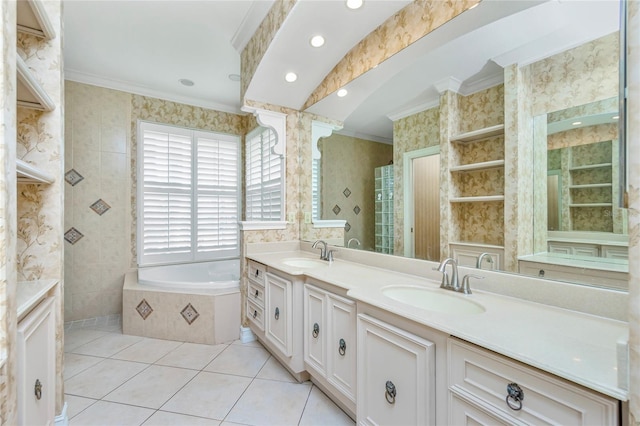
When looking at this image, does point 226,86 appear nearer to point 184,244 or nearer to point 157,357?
point 184,244

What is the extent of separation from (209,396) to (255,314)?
2.37ft

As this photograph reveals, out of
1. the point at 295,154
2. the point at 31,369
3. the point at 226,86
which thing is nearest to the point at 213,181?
the point at 226,86

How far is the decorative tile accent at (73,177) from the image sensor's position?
9.64 feet

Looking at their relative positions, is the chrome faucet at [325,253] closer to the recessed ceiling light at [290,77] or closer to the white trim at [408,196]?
the white trim at [408,196]

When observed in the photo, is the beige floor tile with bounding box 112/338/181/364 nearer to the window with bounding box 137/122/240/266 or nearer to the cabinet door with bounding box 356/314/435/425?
the window with bounding box 137/122/240/266

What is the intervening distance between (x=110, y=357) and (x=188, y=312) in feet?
2.13

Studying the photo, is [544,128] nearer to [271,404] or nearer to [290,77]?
[290,77]

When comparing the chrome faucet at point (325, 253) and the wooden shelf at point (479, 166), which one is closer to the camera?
the wooden shelf at point (479, 166)

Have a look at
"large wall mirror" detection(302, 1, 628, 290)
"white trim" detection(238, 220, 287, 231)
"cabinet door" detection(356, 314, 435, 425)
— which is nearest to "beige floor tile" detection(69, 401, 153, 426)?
"cabinet door" detection(356, 314, 435, 425)

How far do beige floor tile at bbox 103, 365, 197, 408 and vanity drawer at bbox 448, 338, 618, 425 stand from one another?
181 cm

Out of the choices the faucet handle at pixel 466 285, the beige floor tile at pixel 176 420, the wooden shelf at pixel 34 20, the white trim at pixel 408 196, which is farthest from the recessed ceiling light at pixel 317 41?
the beige floor tile at pixel 176 420

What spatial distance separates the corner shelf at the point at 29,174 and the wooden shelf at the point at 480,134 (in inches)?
74.4

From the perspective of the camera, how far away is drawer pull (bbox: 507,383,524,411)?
2.58 ft

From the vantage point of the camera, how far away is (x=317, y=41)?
207cm
